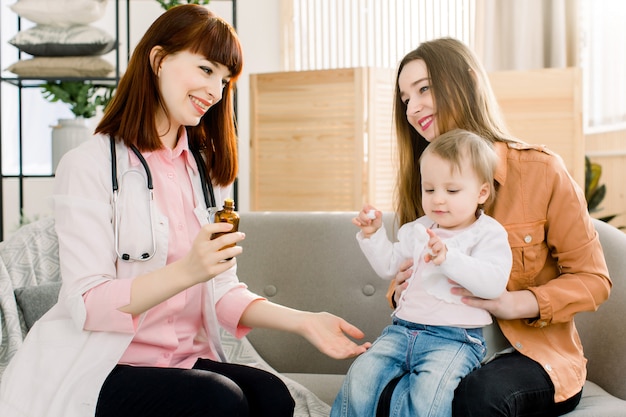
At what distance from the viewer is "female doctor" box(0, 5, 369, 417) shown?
4.17 feet

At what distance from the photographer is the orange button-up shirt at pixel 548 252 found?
4.71 feet

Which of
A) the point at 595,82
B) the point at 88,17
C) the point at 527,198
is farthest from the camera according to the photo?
the point at 595,82

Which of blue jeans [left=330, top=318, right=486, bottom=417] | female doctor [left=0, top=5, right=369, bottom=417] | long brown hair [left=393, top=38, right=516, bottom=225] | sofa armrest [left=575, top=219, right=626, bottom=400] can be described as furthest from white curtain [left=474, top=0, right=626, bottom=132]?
female doctor [left=0, top=5, right=369, bottom=417]

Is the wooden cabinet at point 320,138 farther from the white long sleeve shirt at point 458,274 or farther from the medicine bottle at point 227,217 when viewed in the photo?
the medicine bottle at point 227,217

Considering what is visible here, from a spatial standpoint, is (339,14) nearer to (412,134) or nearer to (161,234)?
(412,134)

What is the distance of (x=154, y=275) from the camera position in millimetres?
1285

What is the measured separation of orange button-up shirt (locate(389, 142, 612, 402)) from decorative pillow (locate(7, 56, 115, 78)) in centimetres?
264

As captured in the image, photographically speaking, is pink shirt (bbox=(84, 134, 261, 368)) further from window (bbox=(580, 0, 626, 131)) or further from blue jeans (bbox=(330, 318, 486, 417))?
window (bbox=(580, 0, 626, 131))

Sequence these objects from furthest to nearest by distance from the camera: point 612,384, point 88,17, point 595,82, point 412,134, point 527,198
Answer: point 595,82 < point 88,17 < point 412,134 < point 612,384 < point 527,198

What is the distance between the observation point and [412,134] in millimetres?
1760

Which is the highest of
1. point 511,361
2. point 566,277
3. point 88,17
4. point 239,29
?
point 239,29

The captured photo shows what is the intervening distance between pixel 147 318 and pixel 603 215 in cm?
341

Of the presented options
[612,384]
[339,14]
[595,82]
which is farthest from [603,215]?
[612,384]

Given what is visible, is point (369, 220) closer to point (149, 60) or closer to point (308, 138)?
point (149, 60)
